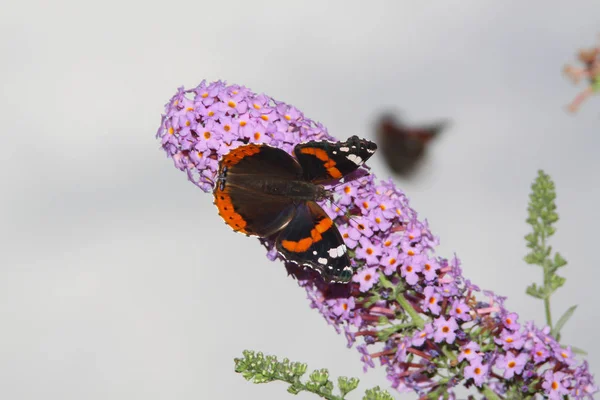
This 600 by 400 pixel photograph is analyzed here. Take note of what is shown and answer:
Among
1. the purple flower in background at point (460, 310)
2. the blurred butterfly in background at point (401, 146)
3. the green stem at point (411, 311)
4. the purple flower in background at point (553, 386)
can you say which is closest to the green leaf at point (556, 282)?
the purple flower in background at point (553, 386)

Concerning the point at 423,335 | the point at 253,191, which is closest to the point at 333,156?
the point at 253,191

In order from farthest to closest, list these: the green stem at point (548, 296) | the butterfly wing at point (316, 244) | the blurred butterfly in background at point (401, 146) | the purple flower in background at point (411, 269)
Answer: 1. the blurred butterfly in background at point (401, 146)
2. the green stem at point (548, 296)
3. the purple flower in background at point (411, 269)
4. the butterfly wing at point (316, 244)

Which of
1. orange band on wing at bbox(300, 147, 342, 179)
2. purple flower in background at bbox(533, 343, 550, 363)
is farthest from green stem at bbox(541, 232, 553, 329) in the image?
orange band on wing at bbox(300, 147, 342, 179)

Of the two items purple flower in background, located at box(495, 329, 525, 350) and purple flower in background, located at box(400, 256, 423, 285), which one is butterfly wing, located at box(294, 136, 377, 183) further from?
purple flower in background, located at box(495, 329, 525, 350)

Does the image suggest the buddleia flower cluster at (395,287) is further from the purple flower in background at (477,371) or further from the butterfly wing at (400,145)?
the butterfly wing at (400,145)

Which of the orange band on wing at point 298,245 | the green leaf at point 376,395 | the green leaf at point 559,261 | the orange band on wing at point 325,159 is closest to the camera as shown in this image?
the green leaf at point 376,395

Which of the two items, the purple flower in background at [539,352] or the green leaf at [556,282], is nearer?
the purple flower in background at [539,352]

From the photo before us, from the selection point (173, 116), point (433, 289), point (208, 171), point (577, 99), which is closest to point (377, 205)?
point (433, 289)
